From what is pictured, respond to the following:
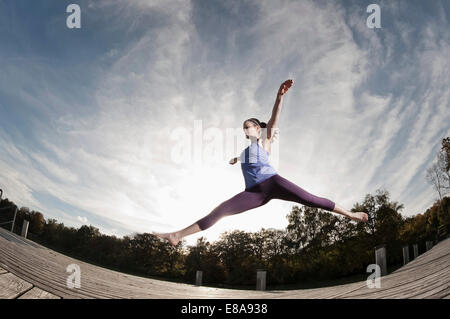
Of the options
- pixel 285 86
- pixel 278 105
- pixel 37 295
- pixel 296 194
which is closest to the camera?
pixel 37 295

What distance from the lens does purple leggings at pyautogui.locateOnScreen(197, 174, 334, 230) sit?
7.73ft

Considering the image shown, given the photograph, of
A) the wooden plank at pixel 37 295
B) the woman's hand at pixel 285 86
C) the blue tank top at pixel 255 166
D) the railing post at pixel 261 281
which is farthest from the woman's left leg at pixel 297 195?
the railing post at pixel 261 281

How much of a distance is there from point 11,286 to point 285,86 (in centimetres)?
322

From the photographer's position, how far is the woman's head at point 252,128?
277cm

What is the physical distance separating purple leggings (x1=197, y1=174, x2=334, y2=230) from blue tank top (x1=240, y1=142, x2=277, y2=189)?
0.19ft

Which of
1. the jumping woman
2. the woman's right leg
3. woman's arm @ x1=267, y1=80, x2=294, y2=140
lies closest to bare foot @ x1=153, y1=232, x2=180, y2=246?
the jumping woman

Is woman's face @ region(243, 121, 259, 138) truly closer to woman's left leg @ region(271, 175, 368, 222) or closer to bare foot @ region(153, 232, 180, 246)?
woman's left leg @ region(271, 175, 368, 222)

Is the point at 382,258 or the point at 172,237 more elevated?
the point at 172,237

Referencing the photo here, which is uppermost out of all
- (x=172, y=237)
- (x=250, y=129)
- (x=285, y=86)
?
(x=285, y=86)

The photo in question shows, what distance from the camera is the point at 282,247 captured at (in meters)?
30.6

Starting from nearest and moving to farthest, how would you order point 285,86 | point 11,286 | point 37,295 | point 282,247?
point 37,295, point 11,286, point 285,86, point 282,247

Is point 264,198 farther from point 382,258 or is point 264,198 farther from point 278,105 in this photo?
point 382,258

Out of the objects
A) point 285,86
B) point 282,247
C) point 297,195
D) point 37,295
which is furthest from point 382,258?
point 282,247
